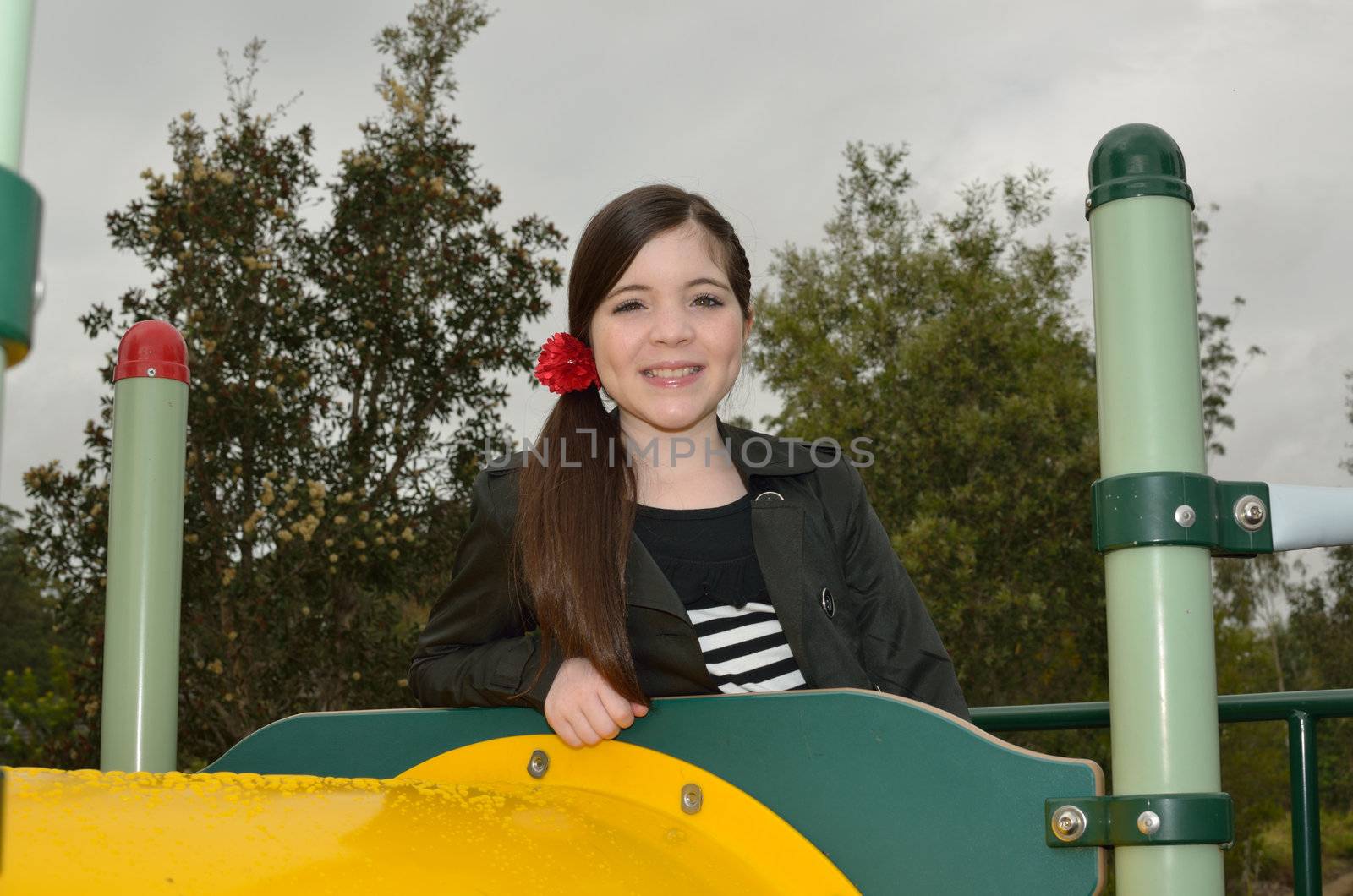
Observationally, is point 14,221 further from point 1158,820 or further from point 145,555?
point 145,555

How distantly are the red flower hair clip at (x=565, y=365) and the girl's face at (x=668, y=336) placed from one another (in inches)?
1.9

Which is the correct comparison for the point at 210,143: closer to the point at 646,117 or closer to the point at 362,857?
the point at 646,117

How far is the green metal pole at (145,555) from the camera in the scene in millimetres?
1645

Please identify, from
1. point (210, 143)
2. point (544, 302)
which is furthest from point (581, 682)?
point (210, 143)

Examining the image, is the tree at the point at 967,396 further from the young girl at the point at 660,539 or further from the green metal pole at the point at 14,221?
the green metal pole at the point at 14,221

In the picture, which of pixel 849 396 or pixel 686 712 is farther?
pixel 849 396

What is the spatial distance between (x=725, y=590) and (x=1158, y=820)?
818 mm

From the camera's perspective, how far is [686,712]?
1270 mm

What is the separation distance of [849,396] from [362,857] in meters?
9.09

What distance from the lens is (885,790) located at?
1124 mm

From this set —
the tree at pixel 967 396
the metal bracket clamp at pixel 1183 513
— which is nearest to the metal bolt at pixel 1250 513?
the metal bracket clamp at pixel 1183 513

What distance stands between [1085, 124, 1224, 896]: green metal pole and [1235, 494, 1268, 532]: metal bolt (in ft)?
0.15

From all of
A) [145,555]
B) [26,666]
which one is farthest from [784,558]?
[26,666]

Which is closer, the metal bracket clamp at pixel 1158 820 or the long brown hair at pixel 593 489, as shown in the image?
the metal bracket clamp at pixel 1158 820
